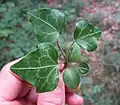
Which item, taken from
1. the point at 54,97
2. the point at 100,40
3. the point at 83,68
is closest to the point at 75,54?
the point at 83,68

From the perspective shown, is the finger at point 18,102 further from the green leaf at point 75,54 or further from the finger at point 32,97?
the green leaf at point 75,54

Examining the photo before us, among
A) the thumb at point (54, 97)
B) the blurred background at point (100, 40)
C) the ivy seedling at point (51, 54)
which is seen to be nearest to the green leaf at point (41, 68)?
the ivy seedling at point (51, 54)

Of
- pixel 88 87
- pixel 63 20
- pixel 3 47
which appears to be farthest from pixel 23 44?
pixel 63 20

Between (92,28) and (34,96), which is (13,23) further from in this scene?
(92,28)

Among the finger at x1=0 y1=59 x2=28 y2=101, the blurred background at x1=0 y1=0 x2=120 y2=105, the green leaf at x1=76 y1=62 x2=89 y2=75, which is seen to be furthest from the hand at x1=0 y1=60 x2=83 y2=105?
the blurred background at x1=0 y1=0 x2=120 y2=105

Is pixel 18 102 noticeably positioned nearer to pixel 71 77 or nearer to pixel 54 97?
pixel 54 97

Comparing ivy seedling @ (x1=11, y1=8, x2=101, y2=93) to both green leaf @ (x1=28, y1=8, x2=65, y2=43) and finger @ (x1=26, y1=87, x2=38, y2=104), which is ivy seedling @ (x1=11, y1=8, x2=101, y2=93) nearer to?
green leaf @ (x1=28, y1=8, x2=65, y2=43)
